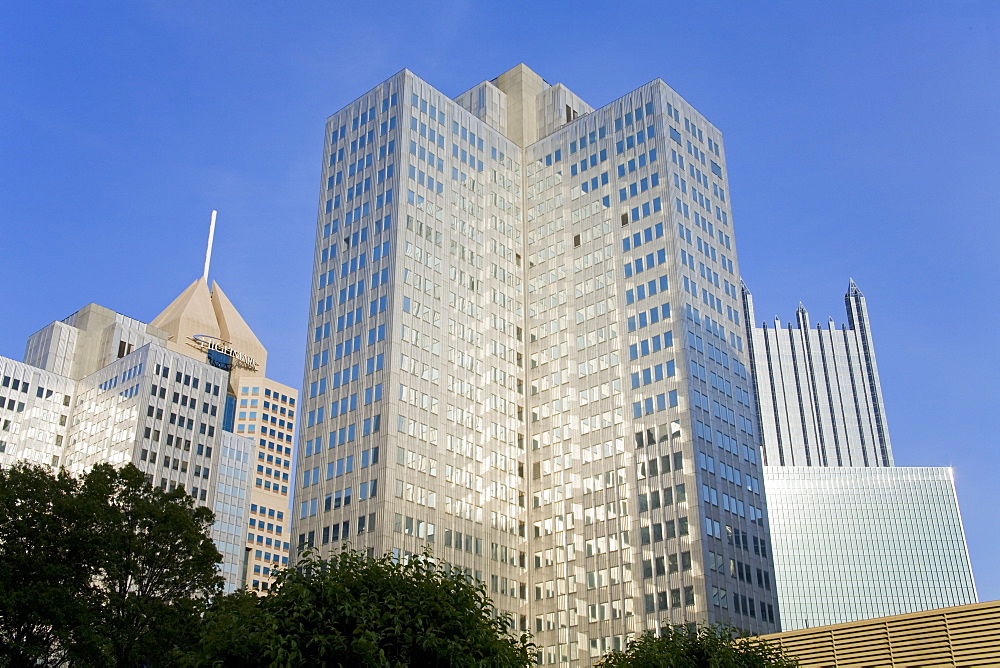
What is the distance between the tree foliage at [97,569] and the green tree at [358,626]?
21.1 meters

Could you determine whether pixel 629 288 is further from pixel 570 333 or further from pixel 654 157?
pixel 654 157

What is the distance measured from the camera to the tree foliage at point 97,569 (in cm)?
5119

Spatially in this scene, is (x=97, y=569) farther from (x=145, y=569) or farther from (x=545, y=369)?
(x=545, y=369)

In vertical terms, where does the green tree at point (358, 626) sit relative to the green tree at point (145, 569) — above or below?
below

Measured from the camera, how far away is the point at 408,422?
355 ft

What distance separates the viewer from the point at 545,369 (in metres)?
127

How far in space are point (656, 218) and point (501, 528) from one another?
143 feet

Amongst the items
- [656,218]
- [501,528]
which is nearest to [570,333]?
[656,218]

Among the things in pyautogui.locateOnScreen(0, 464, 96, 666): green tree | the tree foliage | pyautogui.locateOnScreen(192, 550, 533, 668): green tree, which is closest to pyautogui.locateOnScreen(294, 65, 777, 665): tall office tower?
the tree foliage

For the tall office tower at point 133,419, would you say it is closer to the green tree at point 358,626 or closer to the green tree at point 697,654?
the green tree at point 697,654

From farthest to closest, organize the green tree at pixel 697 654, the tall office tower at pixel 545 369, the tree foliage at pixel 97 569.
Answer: the tall office tower at pixel 545 369
the tree foliage at pixel 97 569
the green tree at pixel 697 654

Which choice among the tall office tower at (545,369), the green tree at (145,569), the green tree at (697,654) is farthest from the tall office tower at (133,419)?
the green tree at (697,654)

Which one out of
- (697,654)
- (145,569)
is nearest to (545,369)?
(145,569)

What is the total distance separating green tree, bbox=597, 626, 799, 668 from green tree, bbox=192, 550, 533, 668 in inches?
414
